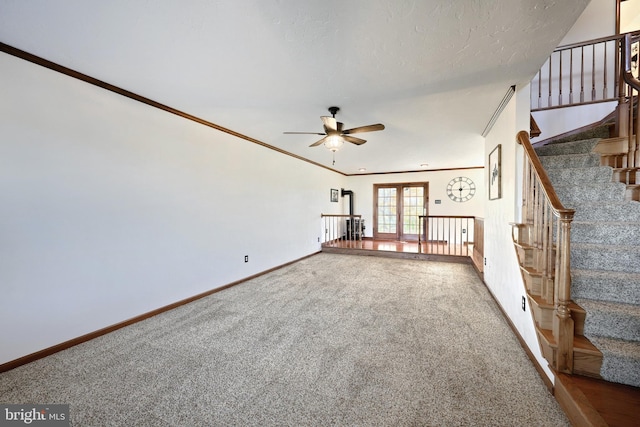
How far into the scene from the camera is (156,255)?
2738 mm

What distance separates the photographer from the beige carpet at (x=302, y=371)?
4.63 ft

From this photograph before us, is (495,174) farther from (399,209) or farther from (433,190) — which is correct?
(399,209)

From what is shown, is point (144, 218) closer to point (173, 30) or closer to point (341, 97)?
point (173, 30)

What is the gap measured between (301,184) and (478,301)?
4080mm

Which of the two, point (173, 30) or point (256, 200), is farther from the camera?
point (256, 200)

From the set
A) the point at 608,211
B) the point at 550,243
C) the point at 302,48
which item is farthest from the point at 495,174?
the point at 302,48

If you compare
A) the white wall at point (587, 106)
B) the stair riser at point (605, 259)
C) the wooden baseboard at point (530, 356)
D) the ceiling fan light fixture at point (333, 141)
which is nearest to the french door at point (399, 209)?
the white wall at point (587, 106)

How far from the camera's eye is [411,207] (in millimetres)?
7789

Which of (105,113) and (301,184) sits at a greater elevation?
(105,113)

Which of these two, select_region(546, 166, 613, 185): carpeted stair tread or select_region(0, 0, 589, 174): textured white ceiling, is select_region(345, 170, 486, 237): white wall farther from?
select_region(546, 166, 613, 185): carpeted stair tread

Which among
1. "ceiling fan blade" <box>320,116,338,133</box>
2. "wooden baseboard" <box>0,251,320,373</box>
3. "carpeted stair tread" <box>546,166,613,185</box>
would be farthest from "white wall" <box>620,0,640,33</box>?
"wooden baseboard" <box>0,251,320,373</box>

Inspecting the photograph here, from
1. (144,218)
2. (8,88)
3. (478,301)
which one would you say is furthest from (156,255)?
(478,301)

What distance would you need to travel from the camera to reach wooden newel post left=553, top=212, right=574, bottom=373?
1.49 m

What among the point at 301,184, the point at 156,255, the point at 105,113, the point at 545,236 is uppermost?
the point at 105,113
